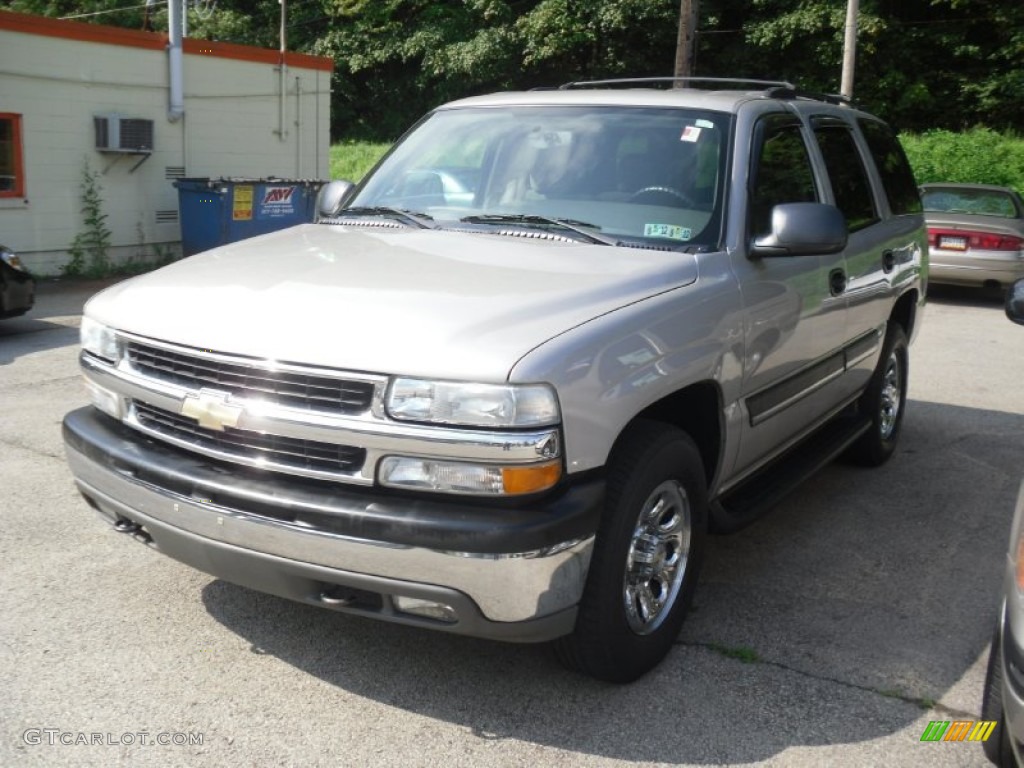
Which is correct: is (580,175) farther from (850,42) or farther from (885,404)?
(850,42)

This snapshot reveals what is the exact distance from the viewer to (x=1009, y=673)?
2.64 meters

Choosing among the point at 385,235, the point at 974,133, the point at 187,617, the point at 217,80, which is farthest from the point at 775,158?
the point at 974,133

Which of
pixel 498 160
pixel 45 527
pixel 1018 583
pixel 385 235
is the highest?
pixel 498 160

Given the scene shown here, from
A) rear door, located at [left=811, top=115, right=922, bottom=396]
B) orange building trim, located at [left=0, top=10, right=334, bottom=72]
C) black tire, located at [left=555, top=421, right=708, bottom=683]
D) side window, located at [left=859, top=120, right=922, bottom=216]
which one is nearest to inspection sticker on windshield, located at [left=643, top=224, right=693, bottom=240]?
black tire, located at [left=555, top=421, right=708, bottom=683]

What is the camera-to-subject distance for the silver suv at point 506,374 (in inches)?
117

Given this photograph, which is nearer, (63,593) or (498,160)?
(63,593)

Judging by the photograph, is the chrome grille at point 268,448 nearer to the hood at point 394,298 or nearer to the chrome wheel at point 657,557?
the hood at point 394,298

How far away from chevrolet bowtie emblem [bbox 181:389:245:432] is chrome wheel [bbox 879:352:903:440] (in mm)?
4025

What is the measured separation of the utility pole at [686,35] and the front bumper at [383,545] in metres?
17.1

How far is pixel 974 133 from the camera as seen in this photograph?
2889cm

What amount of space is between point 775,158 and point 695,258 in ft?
3.10

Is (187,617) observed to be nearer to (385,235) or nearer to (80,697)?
(80,697)

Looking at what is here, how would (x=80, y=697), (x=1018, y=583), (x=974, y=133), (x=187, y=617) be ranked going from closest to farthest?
(x=1018, y=583), (x=80, y=697), (x=187, y=617), (x=974, y=133)

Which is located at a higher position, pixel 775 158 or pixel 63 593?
pixel 775 158
